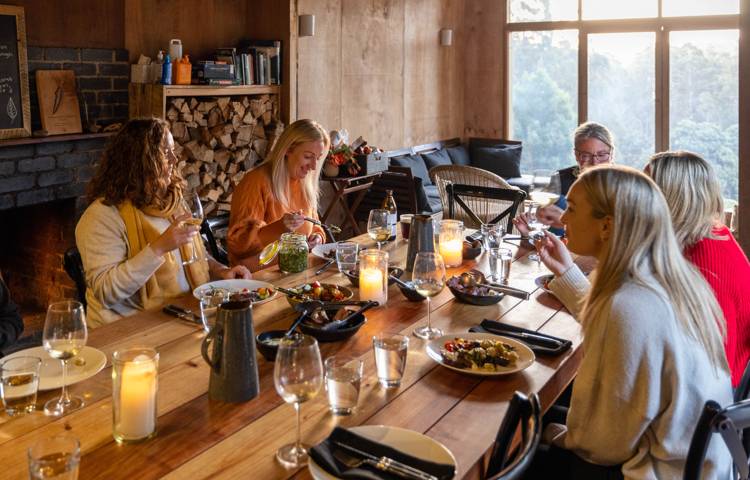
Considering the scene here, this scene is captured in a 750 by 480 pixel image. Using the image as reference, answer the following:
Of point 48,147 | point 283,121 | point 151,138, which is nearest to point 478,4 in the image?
point 283,121

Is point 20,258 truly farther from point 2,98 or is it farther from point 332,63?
→ point 332,63

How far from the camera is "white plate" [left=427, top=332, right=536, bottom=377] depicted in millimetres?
1807

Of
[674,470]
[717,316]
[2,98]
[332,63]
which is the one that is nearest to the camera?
[674,470]

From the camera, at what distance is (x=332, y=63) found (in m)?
6.20

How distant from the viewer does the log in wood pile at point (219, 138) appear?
15.9 ft

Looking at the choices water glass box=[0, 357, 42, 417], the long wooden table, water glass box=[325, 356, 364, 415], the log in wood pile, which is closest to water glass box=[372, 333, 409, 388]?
the long wooden table

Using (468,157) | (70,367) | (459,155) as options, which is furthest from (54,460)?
(468,157)

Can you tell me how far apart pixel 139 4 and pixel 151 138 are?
236 centimetres

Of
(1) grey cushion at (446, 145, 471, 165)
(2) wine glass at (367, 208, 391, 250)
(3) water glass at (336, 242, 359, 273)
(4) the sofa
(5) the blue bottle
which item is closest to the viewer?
(3) water glass at (336, 242, 359, 273)

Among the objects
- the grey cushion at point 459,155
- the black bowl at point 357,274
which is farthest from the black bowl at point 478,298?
the grey cushion at point 459,155

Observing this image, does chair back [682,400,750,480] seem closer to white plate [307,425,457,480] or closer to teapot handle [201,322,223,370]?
white plate [307,425,457,480]

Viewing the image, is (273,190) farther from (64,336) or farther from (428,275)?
(64,336)

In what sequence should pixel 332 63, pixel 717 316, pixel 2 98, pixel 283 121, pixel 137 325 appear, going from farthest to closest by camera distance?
1. pixel 332 63
2. pixel 283 121
3. pixel 2 98
4. pixel 137 325
5. pixel 717 316

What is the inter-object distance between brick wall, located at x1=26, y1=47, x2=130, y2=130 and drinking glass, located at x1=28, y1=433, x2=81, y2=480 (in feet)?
10.8
